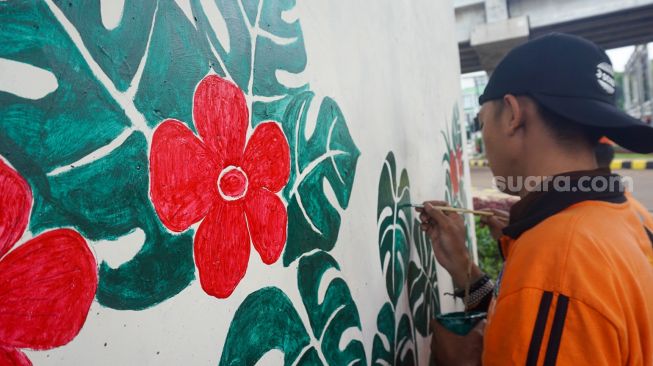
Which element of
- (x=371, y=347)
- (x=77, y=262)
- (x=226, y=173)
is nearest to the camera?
(x=77, y=262)

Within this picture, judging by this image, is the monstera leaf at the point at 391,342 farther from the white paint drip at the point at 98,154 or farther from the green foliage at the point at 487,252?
the green foliage at the point at 487,252

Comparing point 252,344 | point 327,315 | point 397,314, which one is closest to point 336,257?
point 327,315

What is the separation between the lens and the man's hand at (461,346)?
55.8 inches

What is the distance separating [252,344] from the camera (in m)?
0.81

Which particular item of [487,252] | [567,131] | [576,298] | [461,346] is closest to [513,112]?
[567,131]

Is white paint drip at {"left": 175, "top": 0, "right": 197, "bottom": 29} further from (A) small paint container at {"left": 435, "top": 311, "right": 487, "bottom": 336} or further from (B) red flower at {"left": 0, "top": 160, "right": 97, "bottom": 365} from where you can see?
(A) small paint container at {"left": 435, "top": 311, "right": 487, "bottom": 336}

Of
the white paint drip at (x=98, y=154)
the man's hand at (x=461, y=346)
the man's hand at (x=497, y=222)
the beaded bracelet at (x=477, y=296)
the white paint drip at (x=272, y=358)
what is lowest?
the man's hand at (x=461, y=346)

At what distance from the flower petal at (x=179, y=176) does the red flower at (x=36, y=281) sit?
134 millimetres

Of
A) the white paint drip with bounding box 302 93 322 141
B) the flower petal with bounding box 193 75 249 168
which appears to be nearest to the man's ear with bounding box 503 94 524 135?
the white paint drip with bounding box 302 93 322 141

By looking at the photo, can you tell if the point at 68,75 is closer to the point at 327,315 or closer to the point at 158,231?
the point at 158,231

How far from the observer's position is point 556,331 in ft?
2.77

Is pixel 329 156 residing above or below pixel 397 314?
above

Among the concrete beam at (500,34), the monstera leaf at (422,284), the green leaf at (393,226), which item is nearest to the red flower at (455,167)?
the monstera leaf at (422,284)

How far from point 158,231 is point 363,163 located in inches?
30.9
